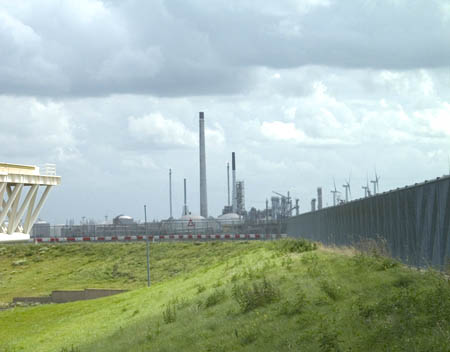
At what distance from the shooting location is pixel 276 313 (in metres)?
17.0

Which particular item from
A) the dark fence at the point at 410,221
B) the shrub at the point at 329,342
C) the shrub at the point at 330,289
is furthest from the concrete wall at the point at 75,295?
the shrub at the point at 329,342

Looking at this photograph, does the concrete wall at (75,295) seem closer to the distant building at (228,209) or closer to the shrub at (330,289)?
A: the shrub at (330,289)

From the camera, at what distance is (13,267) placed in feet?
267

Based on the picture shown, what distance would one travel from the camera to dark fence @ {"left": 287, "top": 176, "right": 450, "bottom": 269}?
19062 millimetres

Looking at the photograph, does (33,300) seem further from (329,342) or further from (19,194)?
(329,342)

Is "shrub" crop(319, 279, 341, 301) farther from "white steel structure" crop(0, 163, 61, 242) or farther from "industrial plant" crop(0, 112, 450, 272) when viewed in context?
"white steel structure" crop(0, 163, 61, 242)

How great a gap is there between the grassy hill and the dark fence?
1.56 m

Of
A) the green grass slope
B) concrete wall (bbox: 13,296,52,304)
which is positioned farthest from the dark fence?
the green grass slope

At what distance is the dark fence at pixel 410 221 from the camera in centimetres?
1906

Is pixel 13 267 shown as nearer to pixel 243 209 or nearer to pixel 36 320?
pixel 36 320

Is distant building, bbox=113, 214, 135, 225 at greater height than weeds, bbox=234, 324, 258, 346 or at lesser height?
greater

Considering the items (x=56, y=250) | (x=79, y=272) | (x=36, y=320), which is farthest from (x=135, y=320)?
(x=56, y=250)

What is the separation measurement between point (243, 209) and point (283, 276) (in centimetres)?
15011

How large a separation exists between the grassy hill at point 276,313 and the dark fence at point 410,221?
61.3 inches
